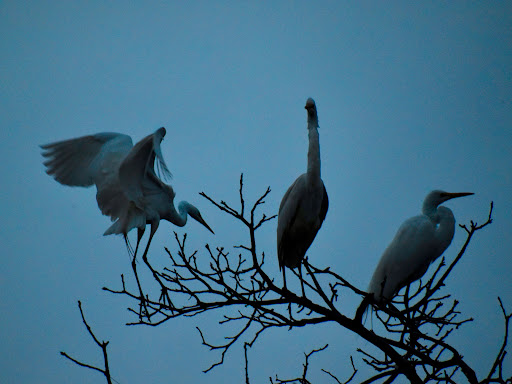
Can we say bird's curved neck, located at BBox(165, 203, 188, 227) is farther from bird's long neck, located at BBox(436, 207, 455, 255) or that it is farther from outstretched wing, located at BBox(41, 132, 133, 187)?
bird's long neck, located at BBox(436, 207, 455, 255)

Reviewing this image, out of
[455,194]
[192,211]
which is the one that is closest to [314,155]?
[455,194]

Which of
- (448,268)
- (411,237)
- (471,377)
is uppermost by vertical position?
(411,237)

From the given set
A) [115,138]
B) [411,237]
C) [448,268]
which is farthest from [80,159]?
[448,268]

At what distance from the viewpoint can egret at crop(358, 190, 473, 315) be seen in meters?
6.00

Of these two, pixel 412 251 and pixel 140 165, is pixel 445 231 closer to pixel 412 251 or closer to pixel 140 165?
pixel 412 251

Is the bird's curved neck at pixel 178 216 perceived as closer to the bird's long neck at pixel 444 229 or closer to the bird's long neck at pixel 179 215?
the bird's long neck at pixel 179 215

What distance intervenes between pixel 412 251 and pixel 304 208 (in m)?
1.30

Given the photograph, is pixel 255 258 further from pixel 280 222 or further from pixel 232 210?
pixel 280 222

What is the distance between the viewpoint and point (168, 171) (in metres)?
5.20

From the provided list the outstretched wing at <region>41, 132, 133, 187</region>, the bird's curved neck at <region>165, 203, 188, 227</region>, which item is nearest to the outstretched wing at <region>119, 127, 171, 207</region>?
the outstretched wing at <region>41, 132, 133, 187</region>

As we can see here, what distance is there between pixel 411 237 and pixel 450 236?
0.51 metres

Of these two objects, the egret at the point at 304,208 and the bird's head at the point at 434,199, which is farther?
the bird's head at the point at 434,199

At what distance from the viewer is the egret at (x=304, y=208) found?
225 inches

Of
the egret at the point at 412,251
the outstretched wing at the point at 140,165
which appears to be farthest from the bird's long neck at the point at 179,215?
the egret at the point at 412,251
